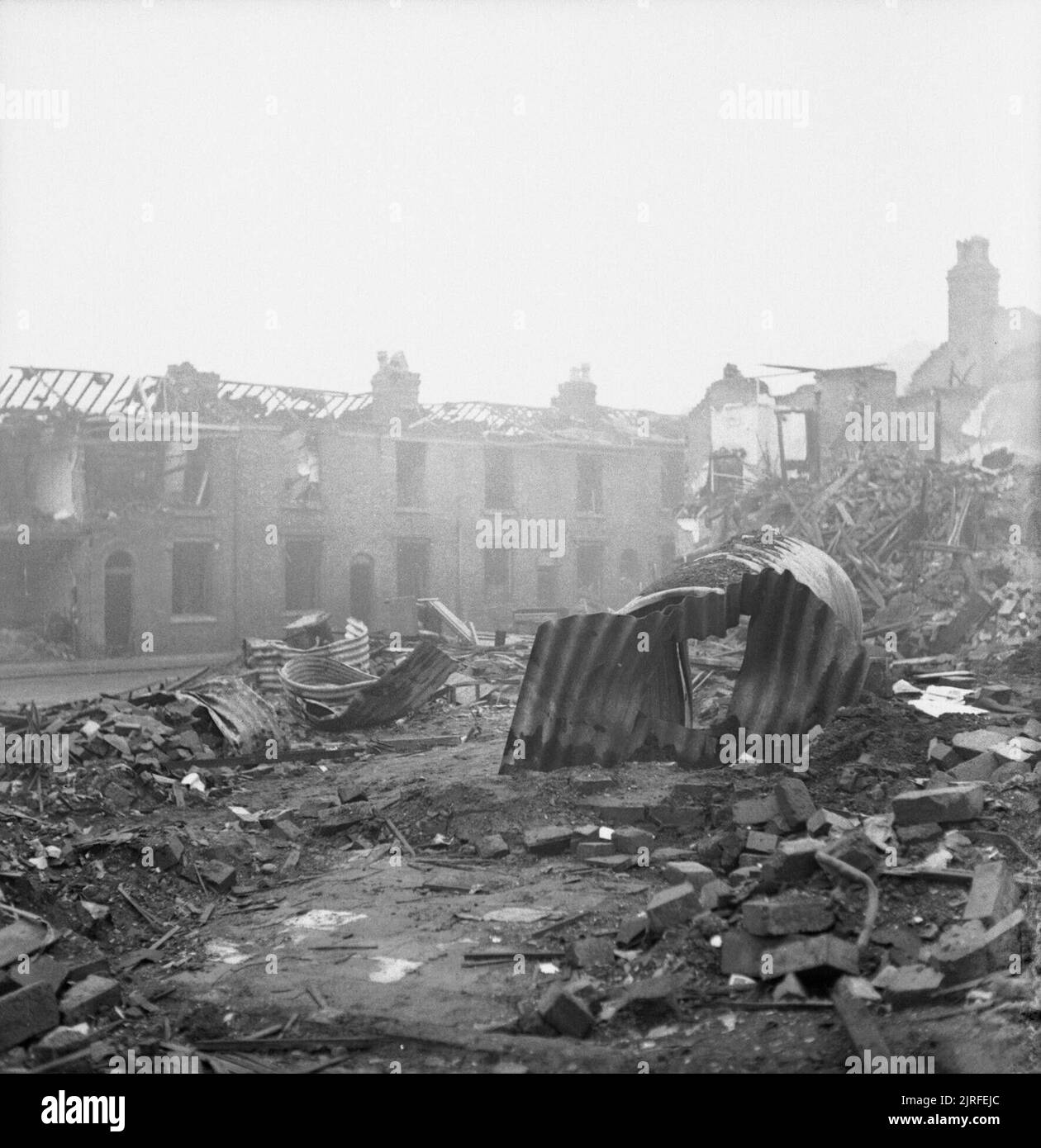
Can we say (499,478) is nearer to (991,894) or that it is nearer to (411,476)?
(411,476)

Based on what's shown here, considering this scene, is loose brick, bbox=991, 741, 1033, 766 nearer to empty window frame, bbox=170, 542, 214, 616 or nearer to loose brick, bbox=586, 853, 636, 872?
loose brick, bbox=586, 853, 636, 872

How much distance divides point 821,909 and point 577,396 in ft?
103

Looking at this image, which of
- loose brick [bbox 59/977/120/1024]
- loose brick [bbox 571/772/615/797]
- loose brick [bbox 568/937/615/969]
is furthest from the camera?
loose brick [bbox 571/772/615/797]

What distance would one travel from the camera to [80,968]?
5789mm

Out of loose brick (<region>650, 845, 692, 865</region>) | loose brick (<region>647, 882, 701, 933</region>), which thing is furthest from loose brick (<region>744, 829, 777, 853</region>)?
loose brick (<region>647, 882, 701, 933</region>)

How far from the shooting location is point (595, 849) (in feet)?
25.8

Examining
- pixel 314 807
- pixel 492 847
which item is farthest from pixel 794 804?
pixel 314 807

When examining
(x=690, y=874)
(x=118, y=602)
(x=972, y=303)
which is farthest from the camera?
(x=972, y=303)

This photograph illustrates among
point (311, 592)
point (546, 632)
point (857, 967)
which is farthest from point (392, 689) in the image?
point (311, 592)

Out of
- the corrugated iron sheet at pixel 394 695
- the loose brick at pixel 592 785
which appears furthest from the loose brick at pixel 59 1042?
the corrugated iron sheet at pixel 394 695

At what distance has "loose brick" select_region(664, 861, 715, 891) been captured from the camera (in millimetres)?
6383

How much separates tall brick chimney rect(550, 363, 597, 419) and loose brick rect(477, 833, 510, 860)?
→ 28216mm

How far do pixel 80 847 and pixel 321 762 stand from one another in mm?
5658

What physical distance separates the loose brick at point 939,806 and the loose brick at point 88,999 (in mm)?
4767
